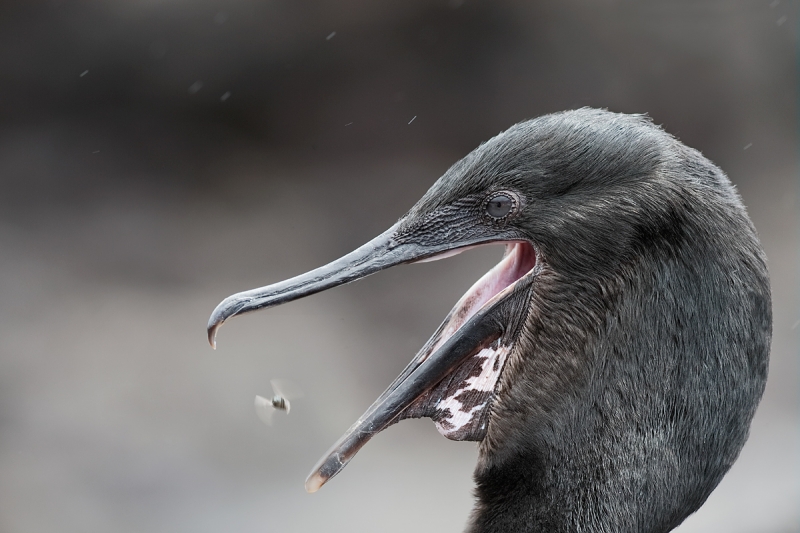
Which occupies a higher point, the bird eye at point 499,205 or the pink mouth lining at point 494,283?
the bird eye at point 499,205

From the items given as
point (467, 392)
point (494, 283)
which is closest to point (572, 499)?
point (467, 392)

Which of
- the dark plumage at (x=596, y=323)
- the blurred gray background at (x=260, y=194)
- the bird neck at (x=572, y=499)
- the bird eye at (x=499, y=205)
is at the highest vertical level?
the blurred gray background at (x=260, y=194)

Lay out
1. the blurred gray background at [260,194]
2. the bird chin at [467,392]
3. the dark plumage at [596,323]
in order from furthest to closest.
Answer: the blurred gray background at [260,194], the bird chin at [467,392], the dark plumage at [596,323]

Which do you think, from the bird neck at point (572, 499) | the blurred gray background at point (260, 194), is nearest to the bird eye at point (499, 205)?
the bird neck at point (572, 499)

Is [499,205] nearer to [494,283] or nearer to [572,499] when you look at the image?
[494,283]

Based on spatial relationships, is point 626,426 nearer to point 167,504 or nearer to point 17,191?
point 167,504

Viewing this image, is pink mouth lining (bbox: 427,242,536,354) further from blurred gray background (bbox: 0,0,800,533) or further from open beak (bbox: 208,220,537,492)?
blurred gray background (bbox: 0,0,800,533)

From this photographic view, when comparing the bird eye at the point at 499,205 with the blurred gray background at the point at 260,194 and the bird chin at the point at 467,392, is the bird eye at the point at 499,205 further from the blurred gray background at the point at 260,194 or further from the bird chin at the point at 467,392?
the blurred gray background at the point at 260,194
